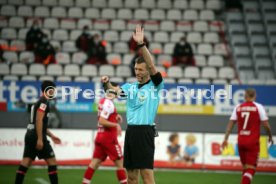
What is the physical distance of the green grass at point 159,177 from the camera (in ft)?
41.2

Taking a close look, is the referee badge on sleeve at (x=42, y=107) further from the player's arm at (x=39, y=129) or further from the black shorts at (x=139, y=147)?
the black shorts at (x=139, y=147)

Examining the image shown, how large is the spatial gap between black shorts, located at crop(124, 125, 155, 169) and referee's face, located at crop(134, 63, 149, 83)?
1.98ft

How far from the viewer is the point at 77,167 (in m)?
15.6

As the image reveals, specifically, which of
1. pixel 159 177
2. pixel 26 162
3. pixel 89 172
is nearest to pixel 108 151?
pixel 89 172

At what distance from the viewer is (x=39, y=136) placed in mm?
9492

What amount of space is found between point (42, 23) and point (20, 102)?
5.15 metres

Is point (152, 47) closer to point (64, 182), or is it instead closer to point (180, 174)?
point (180, 174)

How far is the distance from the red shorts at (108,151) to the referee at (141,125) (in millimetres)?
3339

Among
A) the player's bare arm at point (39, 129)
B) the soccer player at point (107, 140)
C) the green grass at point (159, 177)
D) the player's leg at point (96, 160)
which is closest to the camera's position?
the player's bare arm at point (39, 129)

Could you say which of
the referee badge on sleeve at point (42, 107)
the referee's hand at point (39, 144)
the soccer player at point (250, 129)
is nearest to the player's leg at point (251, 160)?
the soccer player at point (250, 129)

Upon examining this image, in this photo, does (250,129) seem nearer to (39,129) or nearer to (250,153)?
(250,153)

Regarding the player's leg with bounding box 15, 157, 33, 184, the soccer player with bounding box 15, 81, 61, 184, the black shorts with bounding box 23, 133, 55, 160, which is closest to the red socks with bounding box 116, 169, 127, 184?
the soccer player with bounding box 15, 81, 61, 184

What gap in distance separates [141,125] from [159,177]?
6699mm

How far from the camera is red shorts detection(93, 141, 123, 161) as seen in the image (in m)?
10.7
